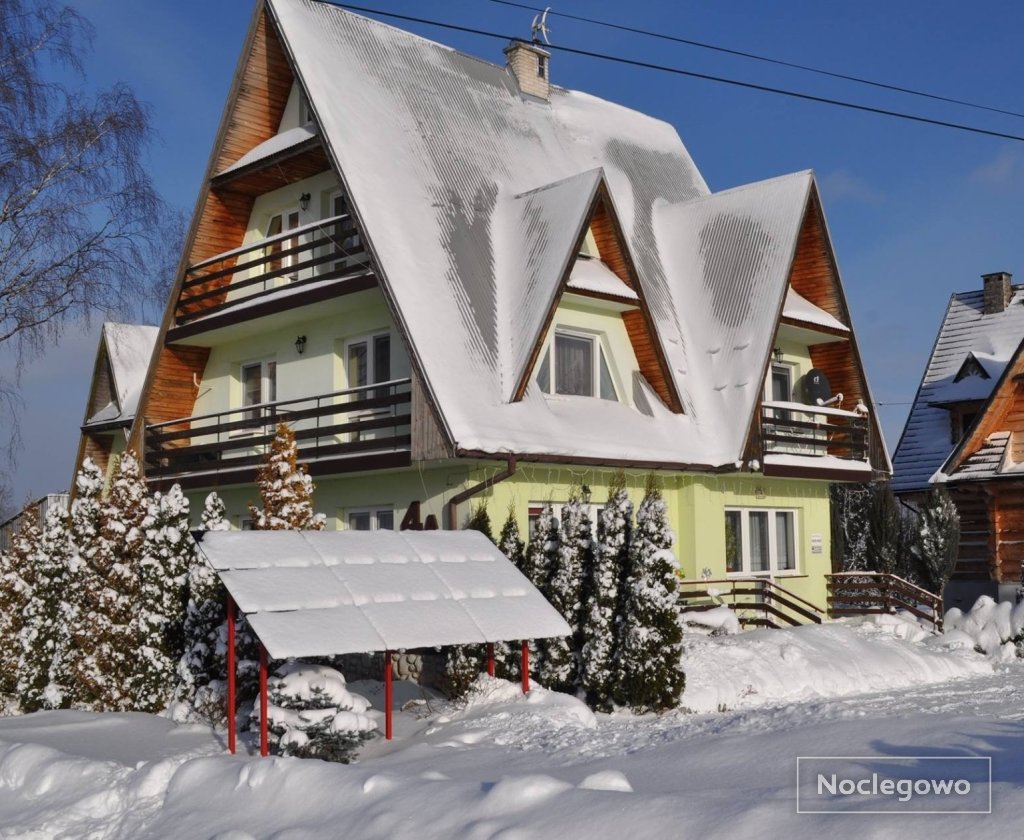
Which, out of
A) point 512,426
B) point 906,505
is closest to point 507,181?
point 512,426

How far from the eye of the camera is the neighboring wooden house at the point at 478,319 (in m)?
17.8

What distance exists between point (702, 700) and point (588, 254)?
8472 millimetres

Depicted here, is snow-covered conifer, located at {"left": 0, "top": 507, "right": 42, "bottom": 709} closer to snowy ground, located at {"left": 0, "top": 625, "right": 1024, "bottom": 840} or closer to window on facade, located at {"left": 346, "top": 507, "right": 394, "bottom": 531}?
snowy ground, located at {"left": 0, "top": 625, "right": 1024, "bottom": 840}

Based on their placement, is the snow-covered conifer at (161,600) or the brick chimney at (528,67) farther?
the brick chimney at (528,67)

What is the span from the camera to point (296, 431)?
19.1 m

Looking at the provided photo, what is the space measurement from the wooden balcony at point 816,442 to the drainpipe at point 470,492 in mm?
6224

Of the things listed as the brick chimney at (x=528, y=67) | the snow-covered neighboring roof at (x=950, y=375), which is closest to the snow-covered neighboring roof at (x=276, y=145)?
the brick chimney at (x=528, y=67)

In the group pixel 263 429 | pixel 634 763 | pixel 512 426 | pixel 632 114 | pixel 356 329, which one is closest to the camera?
pixel 634 763

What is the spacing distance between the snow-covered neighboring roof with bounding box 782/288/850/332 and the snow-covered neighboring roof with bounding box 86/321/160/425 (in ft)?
50.0

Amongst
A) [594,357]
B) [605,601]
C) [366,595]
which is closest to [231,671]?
[366,595]

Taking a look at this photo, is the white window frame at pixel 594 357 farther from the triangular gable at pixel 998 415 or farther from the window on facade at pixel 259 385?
the triangular gable at pixel 998 415

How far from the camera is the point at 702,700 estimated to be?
14586 mm

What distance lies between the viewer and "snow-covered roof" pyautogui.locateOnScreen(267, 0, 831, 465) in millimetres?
17562

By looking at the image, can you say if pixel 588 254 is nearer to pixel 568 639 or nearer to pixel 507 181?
pixel 507 181
